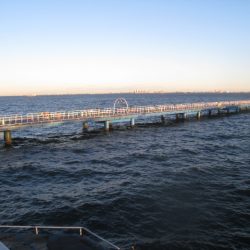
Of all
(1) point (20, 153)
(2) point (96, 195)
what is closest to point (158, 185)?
(2) point (96, 195)

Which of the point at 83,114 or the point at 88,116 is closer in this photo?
the point at 88,116

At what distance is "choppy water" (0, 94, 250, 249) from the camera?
46.9ft

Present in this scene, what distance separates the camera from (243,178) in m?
22.1

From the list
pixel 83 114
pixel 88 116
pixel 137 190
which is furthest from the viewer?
pixel 83 114

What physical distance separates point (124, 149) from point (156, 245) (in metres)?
20.9

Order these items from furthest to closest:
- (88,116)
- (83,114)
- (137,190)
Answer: (83,114) < (88,116) < (137,190)

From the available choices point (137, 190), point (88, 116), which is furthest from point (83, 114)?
point (137, 190)

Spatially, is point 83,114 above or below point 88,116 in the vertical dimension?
above

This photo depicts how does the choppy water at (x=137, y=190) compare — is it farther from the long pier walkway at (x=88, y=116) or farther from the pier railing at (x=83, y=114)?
the pier railing at (x=83, y=114)

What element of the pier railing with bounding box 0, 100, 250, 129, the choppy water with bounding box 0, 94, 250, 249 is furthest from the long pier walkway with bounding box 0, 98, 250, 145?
the choppy water with bounding box 0, 94, 250, 249

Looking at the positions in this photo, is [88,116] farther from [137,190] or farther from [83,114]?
[137,190]

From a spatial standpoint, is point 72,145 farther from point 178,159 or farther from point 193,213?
point 193,213

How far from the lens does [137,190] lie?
19.8 m

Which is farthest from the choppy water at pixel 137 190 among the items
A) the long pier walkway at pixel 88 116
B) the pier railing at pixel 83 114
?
the pier railing at pixel 83 114
